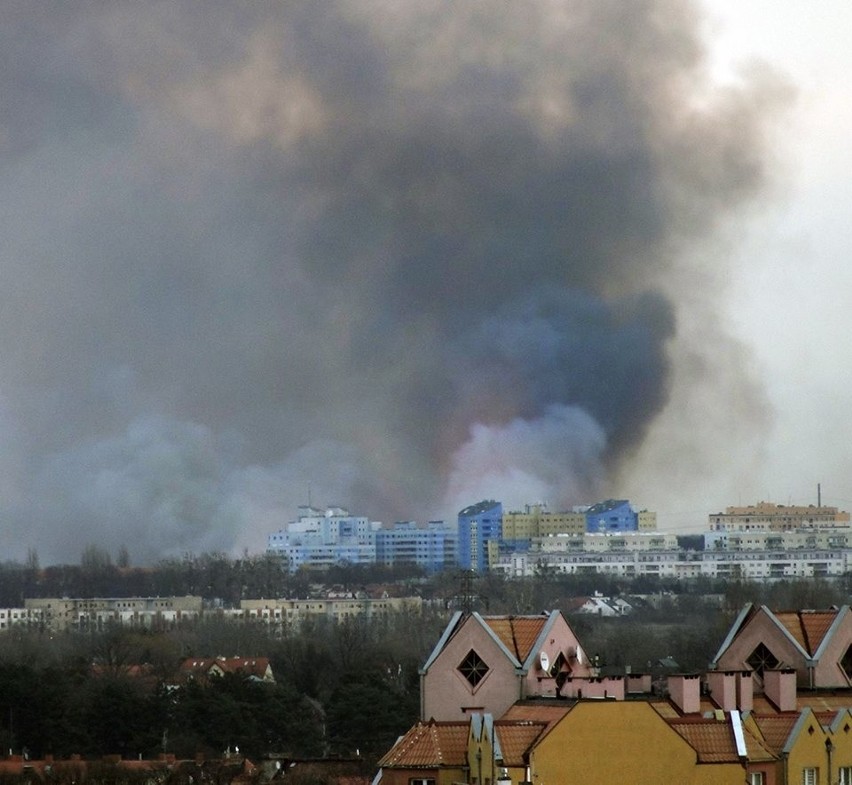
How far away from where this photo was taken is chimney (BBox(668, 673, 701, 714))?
1998 centimetres

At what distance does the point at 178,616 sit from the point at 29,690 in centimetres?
4656

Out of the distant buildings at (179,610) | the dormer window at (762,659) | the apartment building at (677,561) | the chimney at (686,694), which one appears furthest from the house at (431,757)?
the apartment building at (677,561)

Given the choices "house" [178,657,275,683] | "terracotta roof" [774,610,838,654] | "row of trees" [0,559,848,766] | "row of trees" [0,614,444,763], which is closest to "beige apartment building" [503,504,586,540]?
"row of trees" [0,559,848,766]

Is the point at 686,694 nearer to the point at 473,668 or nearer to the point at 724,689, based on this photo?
the point at 724,689

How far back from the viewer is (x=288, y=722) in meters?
37.4

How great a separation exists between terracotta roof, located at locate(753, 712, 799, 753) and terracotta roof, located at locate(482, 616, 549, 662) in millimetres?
2307

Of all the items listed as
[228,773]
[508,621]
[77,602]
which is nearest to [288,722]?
[228,773]

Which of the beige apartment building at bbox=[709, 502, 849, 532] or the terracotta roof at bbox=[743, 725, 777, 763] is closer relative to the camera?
the terracotta roof at bbox=[743, 725, 777, 763]

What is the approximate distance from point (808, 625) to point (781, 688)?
4.75 ft

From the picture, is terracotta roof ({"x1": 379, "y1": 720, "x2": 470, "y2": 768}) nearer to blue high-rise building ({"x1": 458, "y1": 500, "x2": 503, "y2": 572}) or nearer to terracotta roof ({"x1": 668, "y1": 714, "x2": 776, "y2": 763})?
terracotta roof ({"x1": 668, "y1": 714, "x2": 776, "y2": 763})

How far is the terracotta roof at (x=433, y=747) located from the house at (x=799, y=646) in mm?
3836

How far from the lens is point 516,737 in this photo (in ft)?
60.3

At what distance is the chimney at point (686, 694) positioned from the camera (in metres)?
20.0

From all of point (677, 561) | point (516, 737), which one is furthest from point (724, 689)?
point (677, 561)
